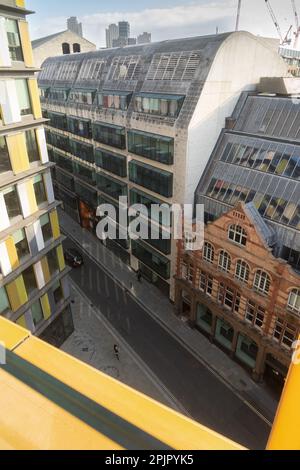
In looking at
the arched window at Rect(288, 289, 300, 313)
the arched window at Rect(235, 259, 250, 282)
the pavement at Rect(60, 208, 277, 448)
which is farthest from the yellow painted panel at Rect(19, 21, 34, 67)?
the pavement at Rect(60, 208, 277, 448)

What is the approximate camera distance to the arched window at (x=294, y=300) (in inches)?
1042

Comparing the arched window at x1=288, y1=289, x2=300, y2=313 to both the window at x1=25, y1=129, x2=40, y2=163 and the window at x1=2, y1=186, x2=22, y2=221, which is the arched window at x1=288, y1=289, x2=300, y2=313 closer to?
the window at x1=2, y1=186, x2=22, y2=221

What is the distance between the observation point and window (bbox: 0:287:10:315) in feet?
85.1

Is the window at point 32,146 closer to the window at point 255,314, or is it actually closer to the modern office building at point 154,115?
the modern office building at point 154,115

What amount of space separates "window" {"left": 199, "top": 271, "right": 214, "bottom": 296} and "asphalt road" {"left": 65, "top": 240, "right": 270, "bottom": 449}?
712 centimetres

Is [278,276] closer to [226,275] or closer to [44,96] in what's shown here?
[226,275]

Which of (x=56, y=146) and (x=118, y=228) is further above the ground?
(x=56, y=146)

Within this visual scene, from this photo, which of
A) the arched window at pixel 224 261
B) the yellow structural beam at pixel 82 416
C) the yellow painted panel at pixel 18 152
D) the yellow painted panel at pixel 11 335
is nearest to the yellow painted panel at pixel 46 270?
the yellow painted panel at pixel 18 152

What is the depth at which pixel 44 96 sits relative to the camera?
62.2 m

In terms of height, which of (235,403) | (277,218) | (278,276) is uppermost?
(277,218)

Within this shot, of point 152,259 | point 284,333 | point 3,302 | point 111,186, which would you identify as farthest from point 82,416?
point 111,186
